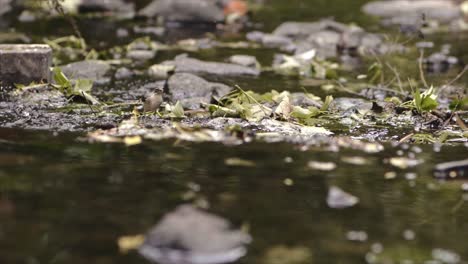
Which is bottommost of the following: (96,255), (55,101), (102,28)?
(102,28)

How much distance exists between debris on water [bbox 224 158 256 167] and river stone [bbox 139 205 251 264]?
2.87 feet

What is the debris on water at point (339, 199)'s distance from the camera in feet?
8.57

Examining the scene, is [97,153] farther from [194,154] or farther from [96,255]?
[96,255]

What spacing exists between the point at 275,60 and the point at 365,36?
1889mm

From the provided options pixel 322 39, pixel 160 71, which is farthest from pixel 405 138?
pixel 322 39

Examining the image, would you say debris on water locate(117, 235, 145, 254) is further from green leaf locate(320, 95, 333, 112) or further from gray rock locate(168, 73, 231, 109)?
gray rock locate(168, 73, 231, 109)

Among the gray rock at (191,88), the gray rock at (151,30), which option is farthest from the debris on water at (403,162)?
the gray rock at (151,30)

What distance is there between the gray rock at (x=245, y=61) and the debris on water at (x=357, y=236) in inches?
178

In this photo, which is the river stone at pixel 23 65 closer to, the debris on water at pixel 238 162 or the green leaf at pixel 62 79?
the green leaf at pixel 62 79

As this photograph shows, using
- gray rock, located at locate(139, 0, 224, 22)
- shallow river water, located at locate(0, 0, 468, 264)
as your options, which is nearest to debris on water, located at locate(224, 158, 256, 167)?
shallow river water, located at locate(0, 0, 468, 264)

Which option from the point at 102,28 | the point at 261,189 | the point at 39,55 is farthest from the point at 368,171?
the point at 102,28

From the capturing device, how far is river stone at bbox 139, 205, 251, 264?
2053mm

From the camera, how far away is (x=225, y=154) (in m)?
3.26

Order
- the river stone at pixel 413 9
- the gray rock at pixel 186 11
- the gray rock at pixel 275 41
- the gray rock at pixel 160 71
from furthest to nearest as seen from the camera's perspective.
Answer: the river stone at pixel 413 9
the gray rock at pixel 186 11
the gray rock at pixel 275 41
the gray rock at pixel 160 71
